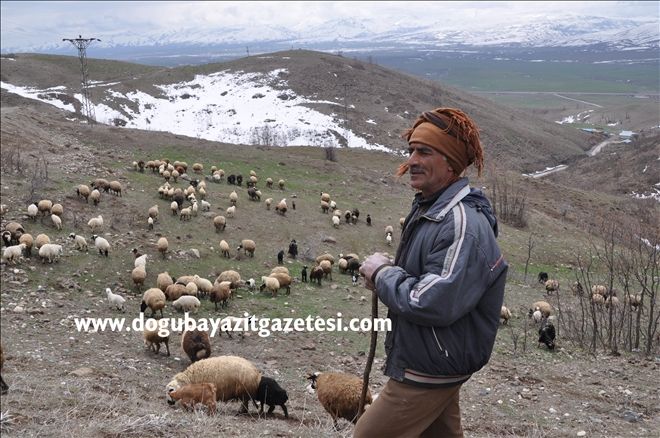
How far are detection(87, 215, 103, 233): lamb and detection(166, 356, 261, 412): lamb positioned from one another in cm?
922

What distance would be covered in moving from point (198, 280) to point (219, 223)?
5.38 metres

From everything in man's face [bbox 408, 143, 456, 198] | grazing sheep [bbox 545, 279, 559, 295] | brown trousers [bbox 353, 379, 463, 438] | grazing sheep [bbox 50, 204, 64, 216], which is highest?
man's face [bbox 408, 143, 456, 198]

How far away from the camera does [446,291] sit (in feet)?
9.62

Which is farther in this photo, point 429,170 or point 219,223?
point 219,223

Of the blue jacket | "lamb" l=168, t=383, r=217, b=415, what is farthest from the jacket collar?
"lamb" l=168, t=383, r=217, b=415

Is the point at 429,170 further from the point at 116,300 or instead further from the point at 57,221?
the point at 57,221

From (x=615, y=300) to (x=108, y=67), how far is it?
274 ft

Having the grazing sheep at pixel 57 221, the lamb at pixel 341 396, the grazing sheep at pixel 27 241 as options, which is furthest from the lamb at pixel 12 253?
the lamb at pixel 341 396

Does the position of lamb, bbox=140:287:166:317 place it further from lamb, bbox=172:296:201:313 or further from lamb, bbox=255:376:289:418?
lamb, bbox=255:376:289:418

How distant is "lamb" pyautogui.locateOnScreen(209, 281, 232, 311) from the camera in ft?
42.4

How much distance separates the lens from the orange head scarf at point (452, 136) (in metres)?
→ 3.36

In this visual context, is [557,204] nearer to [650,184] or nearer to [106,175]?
[650,184]

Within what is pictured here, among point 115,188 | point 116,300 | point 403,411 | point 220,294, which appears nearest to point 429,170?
point 403,411

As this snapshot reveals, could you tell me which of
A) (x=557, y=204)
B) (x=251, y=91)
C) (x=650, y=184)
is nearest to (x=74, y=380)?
(x=557, y=204)
